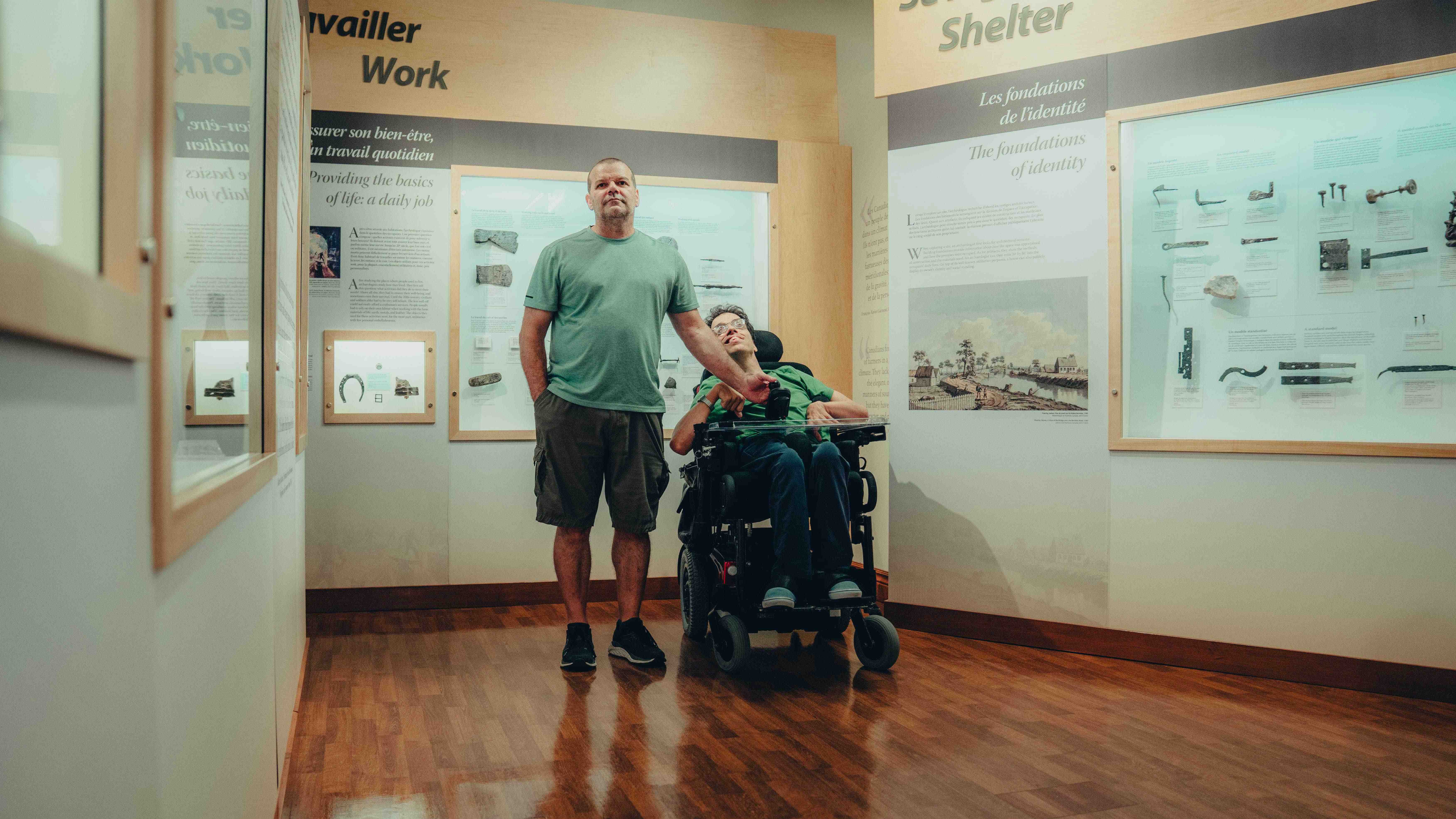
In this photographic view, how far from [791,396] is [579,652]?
120cm

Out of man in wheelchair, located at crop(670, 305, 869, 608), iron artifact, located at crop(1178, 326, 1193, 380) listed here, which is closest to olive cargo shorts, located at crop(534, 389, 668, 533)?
man in wheelchair, located at crop(670, 305, 869, 608)

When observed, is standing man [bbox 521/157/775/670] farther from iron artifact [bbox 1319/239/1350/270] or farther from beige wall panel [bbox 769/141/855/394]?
iron artifact [bbox 1319/239/1350/270]

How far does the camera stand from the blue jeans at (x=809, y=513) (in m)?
3.09

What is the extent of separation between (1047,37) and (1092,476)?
1.75 m

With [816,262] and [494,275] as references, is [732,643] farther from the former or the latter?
[816,262]

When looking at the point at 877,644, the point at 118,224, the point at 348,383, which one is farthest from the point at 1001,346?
the point at 118,224

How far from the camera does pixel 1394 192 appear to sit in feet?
10.2

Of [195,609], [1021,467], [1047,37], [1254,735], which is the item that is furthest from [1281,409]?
[195,609]

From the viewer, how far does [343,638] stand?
379 centimetres

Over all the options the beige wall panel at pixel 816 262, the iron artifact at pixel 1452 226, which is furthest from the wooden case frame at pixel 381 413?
the iron artifact at pixel 1452 226

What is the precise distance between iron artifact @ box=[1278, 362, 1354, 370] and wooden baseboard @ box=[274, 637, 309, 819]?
336 centimetres

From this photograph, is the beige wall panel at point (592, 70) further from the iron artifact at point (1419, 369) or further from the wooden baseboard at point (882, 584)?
the iron artifact at point (1419, 369)

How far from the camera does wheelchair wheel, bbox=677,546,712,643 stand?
3541 mm

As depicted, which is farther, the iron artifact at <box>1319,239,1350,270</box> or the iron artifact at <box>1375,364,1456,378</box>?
the iron artifact at <box>1319,239,1350,270</box>
